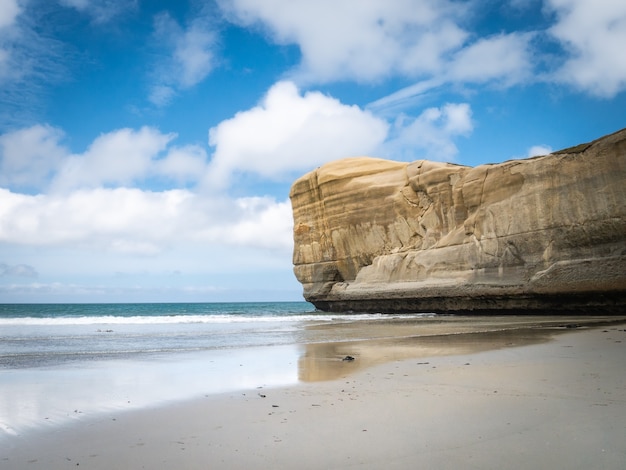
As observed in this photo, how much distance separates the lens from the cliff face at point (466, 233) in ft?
62.8

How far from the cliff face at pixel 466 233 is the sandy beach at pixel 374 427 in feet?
48.5

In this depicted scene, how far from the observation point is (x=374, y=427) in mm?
3816

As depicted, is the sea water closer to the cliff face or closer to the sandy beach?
the sandy beach

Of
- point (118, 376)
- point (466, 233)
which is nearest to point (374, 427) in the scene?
point (118, 376)

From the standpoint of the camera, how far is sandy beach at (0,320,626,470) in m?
3.12

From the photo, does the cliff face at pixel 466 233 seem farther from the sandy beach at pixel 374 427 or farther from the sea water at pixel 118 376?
the sandy beach at pixel 374 427

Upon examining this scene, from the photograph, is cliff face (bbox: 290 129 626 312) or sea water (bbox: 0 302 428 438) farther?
cliff face (bbox: 290 129 626 312)

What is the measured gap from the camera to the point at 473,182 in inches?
1011

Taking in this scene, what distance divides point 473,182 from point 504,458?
78.9ft

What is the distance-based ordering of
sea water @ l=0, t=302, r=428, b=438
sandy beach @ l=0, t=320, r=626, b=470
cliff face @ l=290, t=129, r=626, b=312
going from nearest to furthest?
sandy beach @ l=0, t=320, r=626, b=470, sea water @ l=0, t=302, r=428, b=438, cliff face @ l=290, t=129, r=626, b=312

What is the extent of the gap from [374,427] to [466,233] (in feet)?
76.5

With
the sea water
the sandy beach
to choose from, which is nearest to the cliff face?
the sea water

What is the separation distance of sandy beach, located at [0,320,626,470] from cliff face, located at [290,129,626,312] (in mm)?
14768

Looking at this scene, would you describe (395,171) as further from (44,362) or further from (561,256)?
(44,362)
